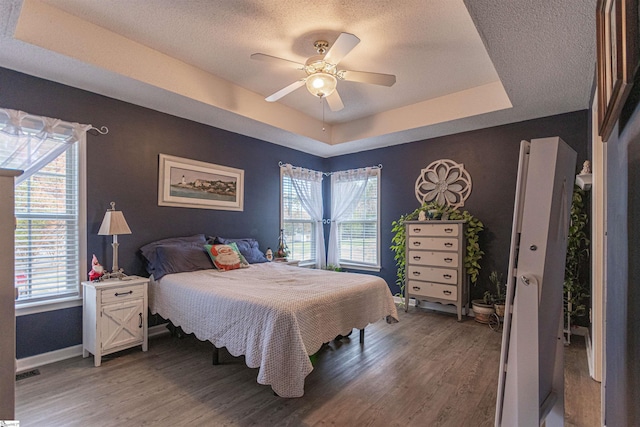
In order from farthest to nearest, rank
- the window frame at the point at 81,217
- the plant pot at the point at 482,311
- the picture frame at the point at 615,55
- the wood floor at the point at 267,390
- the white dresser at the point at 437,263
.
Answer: the white dresser at the point at 437,263 < the plant pot at the point at 482,311 < the window frame at the point at 81,217 < the wood floor at the point at 267,390 < the picture frame at the point at 615,55

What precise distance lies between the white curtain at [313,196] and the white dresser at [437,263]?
1.71 m

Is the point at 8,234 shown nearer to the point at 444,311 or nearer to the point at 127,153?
the point at 127,153

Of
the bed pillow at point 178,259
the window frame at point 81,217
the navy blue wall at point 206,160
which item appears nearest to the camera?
the navy blue wall at point 206,160

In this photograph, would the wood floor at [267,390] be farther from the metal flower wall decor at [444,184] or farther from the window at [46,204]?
the metal flower wall decor at [444,184]

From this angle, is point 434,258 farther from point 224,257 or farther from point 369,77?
point 224,257

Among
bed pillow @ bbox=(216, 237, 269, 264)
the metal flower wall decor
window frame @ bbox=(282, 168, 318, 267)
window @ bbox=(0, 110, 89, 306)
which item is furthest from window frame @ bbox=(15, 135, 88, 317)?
the metal flower wall decor

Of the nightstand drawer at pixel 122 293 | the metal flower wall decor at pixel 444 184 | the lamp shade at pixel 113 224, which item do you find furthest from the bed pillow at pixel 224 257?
the metal flower wall decor at pixel 444 184

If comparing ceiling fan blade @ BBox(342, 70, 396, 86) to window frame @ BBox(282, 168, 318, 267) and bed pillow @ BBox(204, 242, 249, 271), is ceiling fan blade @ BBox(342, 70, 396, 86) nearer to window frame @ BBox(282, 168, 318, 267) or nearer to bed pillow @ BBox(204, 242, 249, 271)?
bed pillow @ BBox(204, 242, 249, 271)

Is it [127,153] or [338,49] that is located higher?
[338,49]

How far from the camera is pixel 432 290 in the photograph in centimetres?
418

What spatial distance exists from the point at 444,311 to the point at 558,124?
8.85 ft

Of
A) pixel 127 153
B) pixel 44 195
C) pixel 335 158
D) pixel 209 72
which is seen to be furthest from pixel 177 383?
pixel 335 158

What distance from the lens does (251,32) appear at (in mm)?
2621

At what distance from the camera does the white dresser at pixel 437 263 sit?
399 cm
